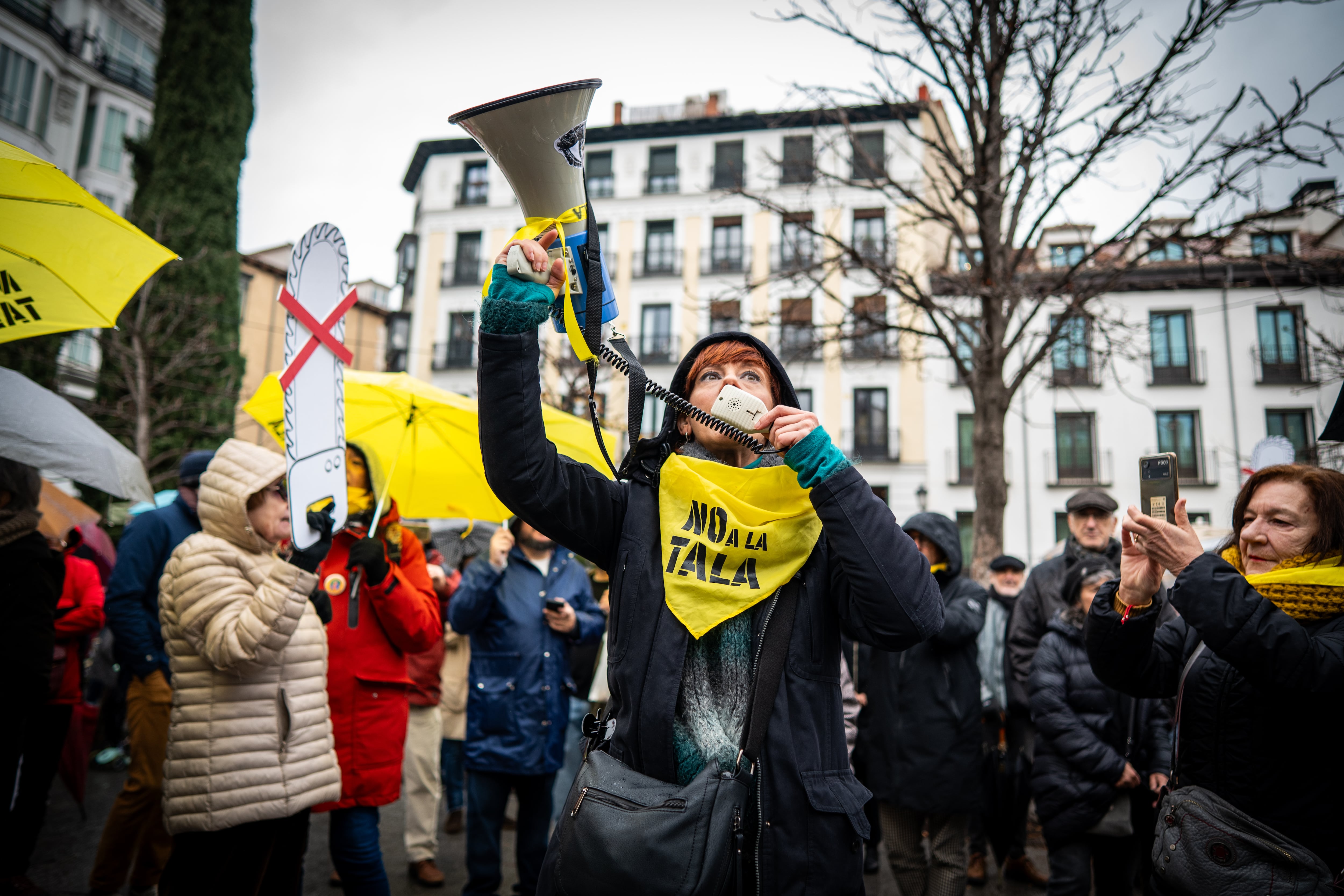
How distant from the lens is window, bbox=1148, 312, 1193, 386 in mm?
26328

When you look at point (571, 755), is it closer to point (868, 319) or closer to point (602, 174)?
point (868, 319)

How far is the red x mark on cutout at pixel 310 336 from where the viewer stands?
9.70 feet

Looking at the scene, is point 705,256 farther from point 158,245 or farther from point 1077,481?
point 158,245

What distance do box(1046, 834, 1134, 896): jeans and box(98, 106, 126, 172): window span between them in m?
32.3

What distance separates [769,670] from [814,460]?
475mm

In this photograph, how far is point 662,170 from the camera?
32.5 meters

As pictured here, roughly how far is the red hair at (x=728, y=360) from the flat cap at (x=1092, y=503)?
3.84m

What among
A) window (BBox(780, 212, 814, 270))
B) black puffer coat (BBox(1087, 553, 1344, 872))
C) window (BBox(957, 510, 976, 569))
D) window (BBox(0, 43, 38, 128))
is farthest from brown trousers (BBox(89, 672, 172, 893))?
window (BBox(0, 43, 38, 128))

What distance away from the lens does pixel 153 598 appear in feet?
14.5

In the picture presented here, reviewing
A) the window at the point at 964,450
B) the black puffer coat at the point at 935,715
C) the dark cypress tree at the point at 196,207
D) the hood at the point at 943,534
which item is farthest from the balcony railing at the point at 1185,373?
the dark cypress tree at the point at 196,207

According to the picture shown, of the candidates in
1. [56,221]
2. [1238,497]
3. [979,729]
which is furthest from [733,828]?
[979,729]

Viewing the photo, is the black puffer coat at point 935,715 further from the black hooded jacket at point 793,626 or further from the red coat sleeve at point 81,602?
the red coat sleeve at point 81,602

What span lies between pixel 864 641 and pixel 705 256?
30392 millimetres

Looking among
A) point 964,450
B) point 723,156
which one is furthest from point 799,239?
point 723,156
